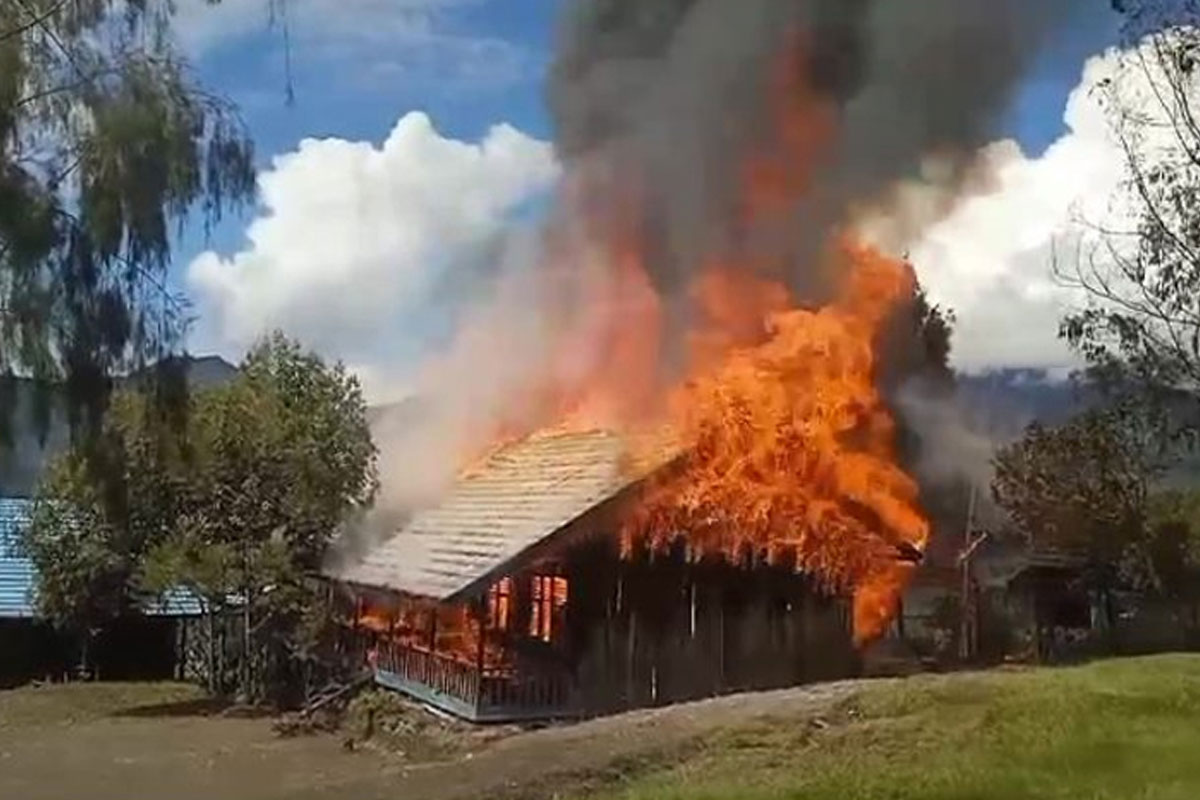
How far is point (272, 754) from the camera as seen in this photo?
27016 mm

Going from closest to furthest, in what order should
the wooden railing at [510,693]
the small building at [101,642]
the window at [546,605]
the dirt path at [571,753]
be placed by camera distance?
the dirt path at [571,753]
the wooden railing at [510,693]
the window at [546,605]
the small building at [101,642]

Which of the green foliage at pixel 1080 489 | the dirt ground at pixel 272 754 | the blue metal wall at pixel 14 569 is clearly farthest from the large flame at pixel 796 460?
the blue metal wall at pixel 14 569

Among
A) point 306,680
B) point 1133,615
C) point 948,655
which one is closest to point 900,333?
point 948,655

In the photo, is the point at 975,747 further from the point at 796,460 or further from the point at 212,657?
the point at 212,657

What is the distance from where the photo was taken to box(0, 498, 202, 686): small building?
1554 inches

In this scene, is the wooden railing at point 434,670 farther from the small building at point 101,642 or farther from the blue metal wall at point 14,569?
the blue metal wall at point 14,569

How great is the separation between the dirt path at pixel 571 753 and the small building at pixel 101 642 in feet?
62.4

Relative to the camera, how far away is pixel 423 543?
29.7 m

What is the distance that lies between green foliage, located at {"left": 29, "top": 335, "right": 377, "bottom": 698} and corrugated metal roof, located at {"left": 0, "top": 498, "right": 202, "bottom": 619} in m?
0.60

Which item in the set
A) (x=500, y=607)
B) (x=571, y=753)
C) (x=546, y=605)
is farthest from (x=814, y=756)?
(x=500, y=607)

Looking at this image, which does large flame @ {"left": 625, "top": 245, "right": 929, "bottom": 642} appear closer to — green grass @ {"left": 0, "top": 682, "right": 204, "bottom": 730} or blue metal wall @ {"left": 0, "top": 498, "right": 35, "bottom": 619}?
green grass @ {"left": 0, "top": 682, "right": 204, "bottom": 730}

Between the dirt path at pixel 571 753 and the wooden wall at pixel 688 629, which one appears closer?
the dirt path at pixel 571 753

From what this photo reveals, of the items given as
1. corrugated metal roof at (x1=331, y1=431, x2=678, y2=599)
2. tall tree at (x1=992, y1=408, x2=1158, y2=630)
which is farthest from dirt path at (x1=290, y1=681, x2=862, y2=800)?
tall tree at (x1=992, y1=408, x2=1158, y2=630)

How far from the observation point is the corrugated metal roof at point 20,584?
38.4 meters
